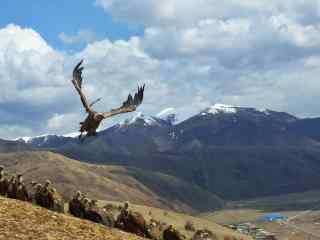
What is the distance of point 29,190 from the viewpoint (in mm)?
32312

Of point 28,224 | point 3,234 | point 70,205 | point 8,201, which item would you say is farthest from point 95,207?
point 3,234

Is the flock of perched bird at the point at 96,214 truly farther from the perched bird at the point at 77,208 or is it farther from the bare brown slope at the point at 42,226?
the bare brown slope at the point at 42,226

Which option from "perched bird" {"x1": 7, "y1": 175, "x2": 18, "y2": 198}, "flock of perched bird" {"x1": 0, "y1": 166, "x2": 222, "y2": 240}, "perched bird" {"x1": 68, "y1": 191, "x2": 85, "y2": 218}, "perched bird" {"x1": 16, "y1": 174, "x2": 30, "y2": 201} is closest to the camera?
"flock of perched bird" {"x1": 0, "y1": 166, "x2": 222, "y2": 240}

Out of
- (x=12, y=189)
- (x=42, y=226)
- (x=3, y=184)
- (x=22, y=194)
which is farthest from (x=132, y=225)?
(x=3, y=184)

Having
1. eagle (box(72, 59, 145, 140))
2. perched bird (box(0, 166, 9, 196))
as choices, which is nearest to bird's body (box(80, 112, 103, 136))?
eagle (box(72, 59, 145, 140))

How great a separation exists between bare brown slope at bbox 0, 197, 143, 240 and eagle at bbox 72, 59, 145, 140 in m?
3.57

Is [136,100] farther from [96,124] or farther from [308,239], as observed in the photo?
[308,239]

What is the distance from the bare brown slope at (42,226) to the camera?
23.1 meters

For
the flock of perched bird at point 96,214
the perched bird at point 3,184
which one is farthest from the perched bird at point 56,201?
the perched bird at point 3,184

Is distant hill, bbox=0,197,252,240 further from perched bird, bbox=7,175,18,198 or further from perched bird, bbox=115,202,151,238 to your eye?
perched bird, bbox=7,175,18,198

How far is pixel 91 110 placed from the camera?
92.8 feet

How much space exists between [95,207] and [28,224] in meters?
5.61

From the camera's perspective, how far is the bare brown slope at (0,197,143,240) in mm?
23062

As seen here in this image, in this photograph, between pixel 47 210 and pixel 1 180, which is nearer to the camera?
pixel 47 210
